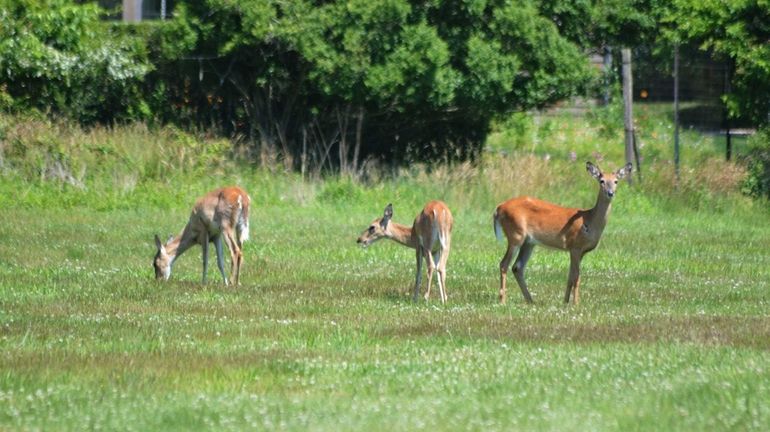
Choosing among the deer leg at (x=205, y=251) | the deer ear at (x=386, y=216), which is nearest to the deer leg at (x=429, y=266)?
the deer ear at (x=386, y=216)

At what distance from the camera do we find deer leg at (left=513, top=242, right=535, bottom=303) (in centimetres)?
1653

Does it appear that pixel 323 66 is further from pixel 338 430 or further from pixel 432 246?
pixel 338 430

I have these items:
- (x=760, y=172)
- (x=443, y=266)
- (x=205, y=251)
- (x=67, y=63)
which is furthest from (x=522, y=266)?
(x=67, y=63)

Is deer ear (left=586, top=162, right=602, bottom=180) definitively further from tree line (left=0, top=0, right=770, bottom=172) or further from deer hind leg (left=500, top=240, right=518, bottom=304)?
tree line (left=0, top=0, right=770, bottom=172)

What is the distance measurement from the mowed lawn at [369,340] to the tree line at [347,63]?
685 cm

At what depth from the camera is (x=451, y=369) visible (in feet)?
36.5

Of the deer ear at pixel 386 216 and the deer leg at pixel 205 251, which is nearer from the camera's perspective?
the deer ear at pixel 386 216

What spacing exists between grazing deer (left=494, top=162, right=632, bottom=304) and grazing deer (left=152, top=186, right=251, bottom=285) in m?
3.51

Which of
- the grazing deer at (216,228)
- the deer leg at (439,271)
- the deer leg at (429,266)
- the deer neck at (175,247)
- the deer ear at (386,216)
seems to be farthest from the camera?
the deer neck at (175,247)

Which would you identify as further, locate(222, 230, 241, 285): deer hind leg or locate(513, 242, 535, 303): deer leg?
locate(222, 230, 241, 285): deer hind leg

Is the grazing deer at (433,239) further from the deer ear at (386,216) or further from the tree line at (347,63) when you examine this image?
the tree line at (347,63)

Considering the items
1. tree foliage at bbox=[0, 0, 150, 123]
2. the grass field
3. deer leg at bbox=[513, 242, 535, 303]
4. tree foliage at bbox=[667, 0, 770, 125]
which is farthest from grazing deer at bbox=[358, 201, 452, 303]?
tree foliage at bbox=[0, 0, 150, 123]

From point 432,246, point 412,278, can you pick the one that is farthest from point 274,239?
point 432,246

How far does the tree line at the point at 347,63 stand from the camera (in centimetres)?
2873
